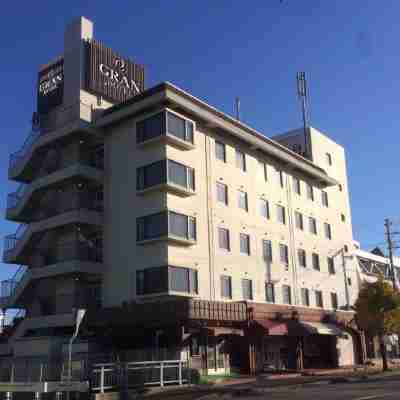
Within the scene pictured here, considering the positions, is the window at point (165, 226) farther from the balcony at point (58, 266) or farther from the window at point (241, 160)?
the window at point (241, 160)

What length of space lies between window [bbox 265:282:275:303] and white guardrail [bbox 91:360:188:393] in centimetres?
1263

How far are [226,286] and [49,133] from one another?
16.7 m

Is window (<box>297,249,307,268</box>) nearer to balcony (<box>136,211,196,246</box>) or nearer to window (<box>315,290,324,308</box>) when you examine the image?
window (<box>315,290,324,308</box>)

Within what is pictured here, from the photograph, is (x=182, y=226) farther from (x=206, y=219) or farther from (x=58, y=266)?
(x=58, y=266)

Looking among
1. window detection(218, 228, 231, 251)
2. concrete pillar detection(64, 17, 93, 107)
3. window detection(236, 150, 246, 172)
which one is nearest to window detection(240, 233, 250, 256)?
window detection(218, 228, 231, 251)

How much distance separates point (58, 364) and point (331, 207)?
110 feet

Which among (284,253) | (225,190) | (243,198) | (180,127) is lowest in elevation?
(284,253)

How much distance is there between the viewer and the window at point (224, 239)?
38031mm

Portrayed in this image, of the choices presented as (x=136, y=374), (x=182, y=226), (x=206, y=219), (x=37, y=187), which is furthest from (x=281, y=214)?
(x=136, y=374)

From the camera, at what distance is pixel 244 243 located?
132 feet

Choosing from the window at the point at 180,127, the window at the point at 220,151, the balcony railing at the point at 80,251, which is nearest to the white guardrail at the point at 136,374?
the balcony railing at the point at 80,251

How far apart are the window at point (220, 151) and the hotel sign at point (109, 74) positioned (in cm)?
853

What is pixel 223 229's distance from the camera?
1516 inches

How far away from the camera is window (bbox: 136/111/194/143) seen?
35125 mm
